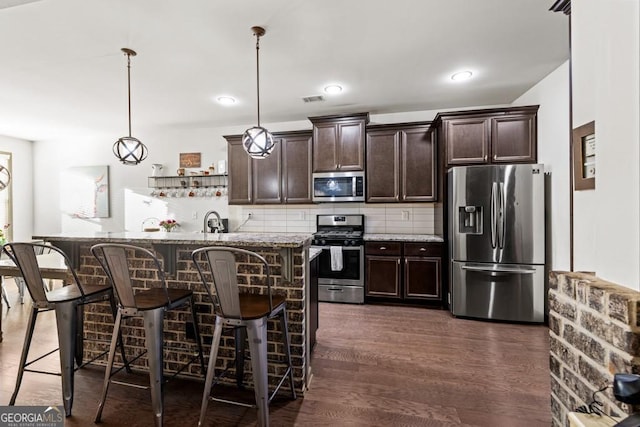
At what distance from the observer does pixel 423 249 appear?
12.0 feet

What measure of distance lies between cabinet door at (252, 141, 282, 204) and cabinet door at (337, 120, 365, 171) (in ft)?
2.98

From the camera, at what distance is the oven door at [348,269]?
383cm

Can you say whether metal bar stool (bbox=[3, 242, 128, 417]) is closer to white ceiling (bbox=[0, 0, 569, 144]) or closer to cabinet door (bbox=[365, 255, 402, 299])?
white ceiling (bbox=[0, 0, 569, 144])

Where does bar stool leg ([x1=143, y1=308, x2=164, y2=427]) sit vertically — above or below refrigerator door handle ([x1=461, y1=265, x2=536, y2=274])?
below

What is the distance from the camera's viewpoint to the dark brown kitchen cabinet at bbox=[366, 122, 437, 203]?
3836mm

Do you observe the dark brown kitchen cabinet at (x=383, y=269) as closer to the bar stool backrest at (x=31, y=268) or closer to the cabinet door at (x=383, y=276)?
the cabinet door at (x=383, y=276)

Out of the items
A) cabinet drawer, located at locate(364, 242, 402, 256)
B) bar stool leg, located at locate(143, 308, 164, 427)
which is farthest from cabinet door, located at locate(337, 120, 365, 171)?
bar stool leg, located at locate(143, 308, 164, 427)

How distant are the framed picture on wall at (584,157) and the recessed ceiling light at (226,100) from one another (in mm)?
3364

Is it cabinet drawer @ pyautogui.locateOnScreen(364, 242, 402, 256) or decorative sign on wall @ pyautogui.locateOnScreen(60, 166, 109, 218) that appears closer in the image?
cabinet drawer @ pyautogui.locateOnScreen(364, 242, 402, 256)

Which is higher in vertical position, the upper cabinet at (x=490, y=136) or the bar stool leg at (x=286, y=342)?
the upper cabinet at (x=490, y=136)

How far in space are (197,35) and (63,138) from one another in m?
4.92

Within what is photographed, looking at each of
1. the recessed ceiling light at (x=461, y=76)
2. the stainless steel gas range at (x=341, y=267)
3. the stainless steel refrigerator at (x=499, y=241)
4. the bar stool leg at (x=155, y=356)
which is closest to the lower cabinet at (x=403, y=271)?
the stainless steel gas range at (x=341, y=267)

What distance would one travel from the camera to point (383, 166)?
13.0ft

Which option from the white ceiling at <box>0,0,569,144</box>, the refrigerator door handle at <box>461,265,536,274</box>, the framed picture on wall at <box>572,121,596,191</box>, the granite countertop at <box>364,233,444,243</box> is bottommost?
the refrigerator door handle at <box>461,265,536,274</box>
